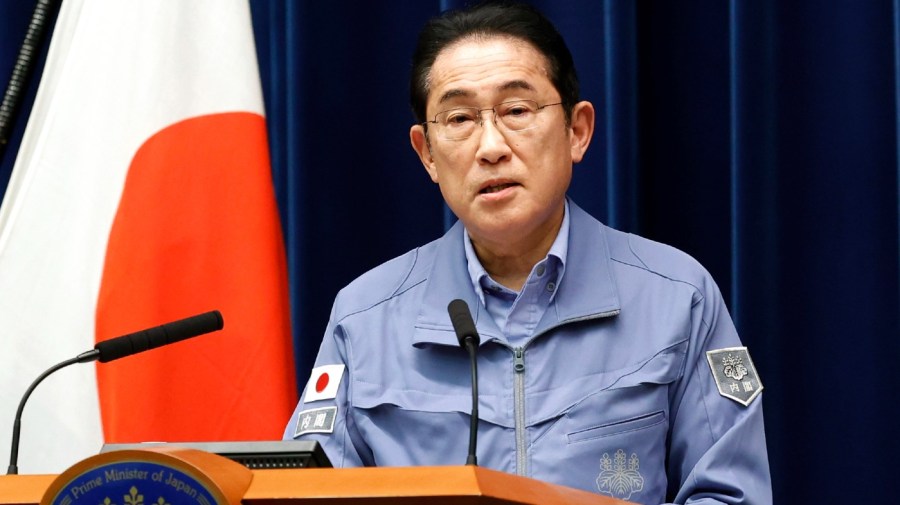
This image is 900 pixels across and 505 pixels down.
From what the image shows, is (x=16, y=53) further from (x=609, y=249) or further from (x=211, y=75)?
(x=609, y=249)

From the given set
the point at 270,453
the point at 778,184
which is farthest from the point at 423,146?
the point at 270,453

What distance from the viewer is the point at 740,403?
1656mm

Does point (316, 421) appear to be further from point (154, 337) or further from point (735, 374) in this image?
point (735, 374)

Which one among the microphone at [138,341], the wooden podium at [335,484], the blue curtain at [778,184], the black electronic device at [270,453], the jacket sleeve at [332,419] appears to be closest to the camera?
the wooden podium at [335,484]

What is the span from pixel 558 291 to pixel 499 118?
0.89 feet

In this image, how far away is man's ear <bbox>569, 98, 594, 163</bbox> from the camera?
1.94m

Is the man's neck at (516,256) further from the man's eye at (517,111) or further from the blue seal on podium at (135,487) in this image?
the blue seal on podium at (135,487)

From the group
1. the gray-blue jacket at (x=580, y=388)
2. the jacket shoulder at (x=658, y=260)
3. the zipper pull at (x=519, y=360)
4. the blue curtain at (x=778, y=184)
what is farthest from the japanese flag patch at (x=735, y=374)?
the blue curtain at (x=778, y=184)

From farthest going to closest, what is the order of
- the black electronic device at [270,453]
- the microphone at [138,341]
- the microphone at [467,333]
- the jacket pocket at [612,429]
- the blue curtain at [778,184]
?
the blue curtain at [778,184]
the jacket pocket at [612,429]
the microphone at [138,341]
the microphone at [467,333]
the black electronic device at [270,453]

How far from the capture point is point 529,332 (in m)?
1.76

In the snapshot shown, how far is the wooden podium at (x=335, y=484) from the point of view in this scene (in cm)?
99

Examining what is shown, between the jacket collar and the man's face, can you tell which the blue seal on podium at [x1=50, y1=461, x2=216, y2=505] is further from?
the man's face

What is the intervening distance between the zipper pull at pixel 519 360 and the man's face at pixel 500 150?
19cm

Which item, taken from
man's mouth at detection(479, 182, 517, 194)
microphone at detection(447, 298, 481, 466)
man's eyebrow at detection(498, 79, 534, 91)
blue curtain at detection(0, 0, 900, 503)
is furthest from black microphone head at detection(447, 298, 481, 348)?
blue curtain at detection(0, 0, 900, 503)
